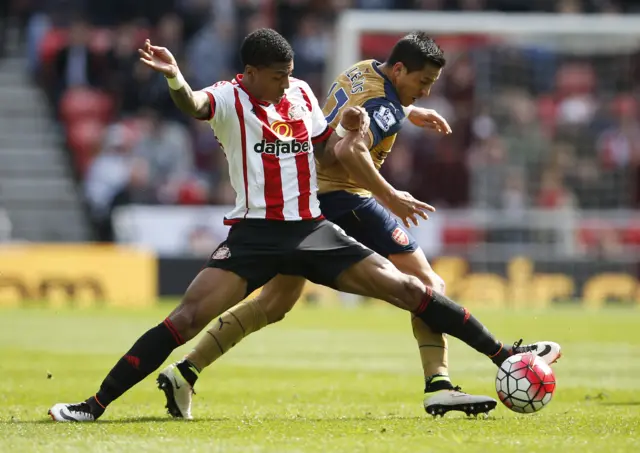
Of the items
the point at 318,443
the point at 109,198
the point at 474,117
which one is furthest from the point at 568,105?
the point at 318,443

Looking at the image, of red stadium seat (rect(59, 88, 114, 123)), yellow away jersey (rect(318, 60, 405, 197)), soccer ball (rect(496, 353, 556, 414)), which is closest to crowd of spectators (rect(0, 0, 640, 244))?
red stadium seat (rect(59, 88, 114, 123))

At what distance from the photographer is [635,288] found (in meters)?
24.2

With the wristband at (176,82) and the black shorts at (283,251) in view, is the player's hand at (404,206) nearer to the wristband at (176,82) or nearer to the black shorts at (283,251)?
the black shorts at (283,251)

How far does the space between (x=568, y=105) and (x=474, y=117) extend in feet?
7.32

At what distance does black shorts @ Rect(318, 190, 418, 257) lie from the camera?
802cm

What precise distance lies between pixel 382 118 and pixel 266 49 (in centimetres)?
97

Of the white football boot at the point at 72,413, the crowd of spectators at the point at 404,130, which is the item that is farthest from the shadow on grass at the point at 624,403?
the crowd of spectators at the point at 404,130

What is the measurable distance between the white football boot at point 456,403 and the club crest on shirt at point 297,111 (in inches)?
71.9

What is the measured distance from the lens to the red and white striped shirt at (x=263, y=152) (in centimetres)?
730

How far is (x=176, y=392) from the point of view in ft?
24.9

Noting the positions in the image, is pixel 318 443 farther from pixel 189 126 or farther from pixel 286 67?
pixel 189 126

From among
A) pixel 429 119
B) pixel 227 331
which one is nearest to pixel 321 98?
pixel 429 119

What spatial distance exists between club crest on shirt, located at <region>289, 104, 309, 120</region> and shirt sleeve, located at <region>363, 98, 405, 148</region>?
445 millimetres

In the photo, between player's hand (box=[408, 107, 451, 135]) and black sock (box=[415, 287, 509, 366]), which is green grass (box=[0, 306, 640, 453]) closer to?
black sock (box=[415, 287, 509, 366])
